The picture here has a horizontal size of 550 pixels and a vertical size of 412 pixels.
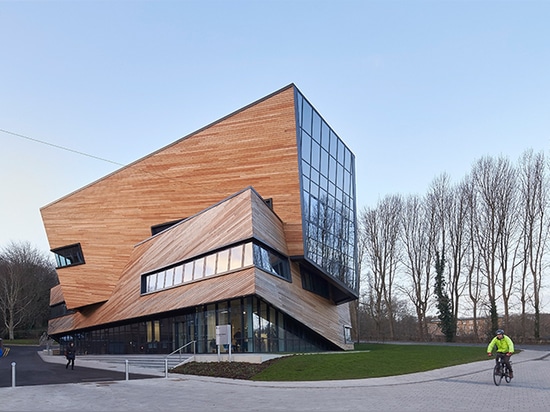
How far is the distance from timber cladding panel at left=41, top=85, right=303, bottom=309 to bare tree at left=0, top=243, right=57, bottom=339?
39177 millimetres

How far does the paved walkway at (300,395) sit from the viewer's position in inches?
451

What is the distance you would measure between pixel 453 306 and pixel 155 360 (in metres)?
36.6

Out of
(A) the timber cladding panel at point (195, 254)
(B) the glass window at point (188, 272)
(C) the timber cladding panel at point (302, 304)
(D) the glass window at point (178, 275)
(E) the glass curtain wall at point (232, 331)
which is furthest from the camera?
(D) the glass window at point (178, 275)

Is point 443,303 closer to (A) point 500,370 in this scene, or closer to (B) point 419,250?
(B) point 419,250

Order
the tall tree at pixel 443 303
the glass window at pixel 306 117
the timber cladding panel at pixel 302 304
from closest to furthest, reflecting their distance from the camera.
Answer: the timber cladding panel at pixel 302 304 → the glass window at pixel 306 117 → the tall tree at pixel 443 303

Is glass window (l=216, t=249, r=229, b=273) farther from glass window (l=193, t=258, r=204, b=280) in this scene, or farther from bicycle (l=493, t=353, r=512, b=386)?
bicycle (l=493, t=353, r=512, b=386)

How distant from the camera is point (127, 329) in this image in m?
33.7

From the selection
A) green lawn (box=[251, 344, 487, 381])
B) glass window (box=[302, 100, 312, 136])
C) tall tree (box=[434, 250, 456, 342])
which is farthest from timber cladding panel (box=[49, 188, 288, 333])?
tall tree (box=[434, 250, 456, 342])

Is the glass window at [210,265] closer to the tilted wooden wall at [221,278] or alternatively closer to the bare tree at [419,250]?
the tilted wooden wall at [221,278]

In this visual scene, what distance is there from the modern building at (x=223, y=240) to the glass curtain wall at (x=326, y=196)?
0.38 ft

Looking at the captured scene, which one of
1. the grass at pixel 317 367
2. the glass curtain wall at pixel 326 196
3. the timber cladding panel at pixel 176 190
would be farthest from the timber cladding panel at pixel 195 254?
the grass at pixel 317 367

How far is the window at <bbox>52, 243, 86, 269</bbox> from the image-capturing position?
3625 cm

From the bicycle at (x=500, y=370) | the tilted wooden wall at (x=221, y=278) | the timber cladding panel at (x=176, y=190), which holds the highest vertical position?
the timber cladding panel at (x=176, y=190)

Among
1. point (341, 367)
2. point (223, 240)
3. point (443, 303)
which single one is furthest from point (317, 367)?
point (443, 303)
